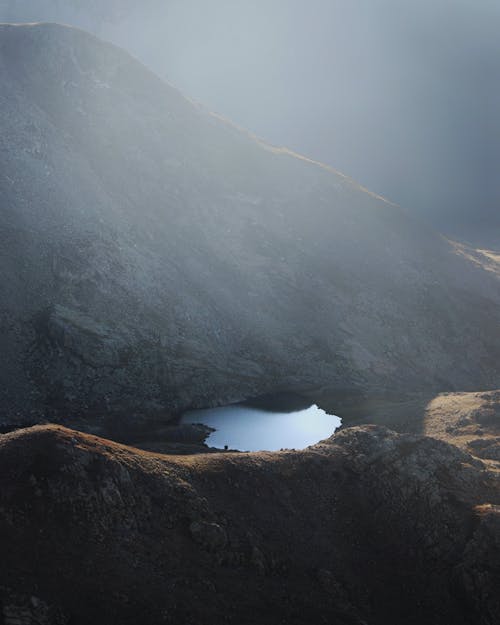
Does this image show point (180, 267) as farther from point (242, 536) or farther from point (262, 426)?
point (242, 536)

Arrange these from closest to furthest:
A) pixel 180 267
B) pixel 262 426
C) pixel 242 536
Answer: pixel 242 536 < pixel 262 426 < pixel 180 267

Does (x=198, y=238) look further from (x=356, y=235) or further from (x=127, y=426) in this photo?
(x=127, y=426)

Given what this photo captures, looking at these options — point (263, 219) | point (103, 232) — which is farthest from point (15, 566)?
point (263, 219)

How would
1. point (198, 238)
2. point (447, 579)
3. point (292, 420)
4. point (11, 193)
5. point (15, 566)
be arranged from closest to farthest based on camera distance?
point (15, 566), point (447, 579), point (292, 420), point (11, 193), point (198, 238)

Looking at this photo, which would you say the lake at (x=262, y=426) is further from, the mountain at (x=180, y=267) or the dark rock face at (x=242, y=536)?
the dark rock face at (x=242, y=536)

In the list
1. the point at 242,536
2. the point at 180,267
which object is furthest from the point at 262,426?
the point at 242,536

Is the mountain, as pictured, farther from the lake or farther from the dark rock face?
the dark rock face

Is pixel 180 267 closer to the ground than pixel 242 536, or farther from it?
farther from it

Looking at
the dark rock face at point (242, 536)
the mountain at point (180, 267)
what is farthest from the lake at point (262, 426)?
the dark rock face at point (242, 536)
